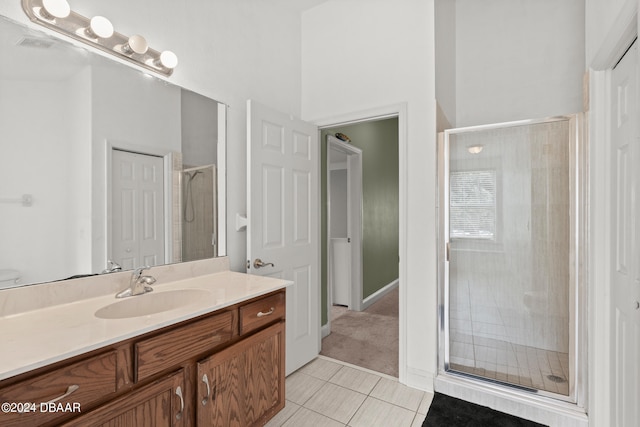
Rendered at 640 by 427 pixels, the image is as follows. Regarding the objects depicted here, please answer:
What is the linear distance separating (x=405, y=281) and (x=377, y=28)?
1983 mm

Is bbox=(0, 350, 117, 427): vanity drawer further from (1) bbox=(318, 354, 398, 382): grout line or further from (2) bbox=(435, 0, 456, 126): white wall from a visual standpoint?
(2) bbox=(435, 0, 456, 126): white wall

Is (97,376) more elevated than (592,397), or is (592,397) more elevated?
(97,376)

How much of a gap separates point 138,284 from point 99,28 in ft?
3.90

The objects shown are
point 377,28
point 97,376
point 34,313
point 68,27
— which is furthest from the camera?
point 377,28

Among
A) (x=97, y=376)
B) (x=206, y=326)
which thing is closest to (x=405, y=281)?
(x=206, y=326)

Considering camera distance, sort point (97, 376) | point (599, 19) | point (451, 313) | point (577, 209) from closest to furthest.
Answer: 1. point (97, 376)
2. point (599, 19)
3. point (577, 209)
4. point (451, 313)

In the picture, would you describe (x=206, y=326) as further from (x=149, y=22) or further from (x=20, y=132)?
(x=149, y=22)

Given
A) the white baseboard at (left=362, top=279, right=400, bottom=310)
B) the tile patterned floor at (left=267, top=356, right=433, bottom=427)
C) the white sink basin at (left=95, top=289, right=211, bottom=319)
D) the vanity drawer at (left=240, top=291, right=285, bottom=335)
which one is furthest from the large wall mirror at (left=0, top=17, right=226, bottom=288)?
the white baseboard at (left=362, top=279, right=400, bottom=310)

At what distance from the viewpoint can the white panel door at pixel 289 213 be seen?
2.03m

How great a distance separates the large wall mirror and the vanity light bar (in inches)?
2.3

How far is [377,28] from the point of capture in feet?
7.84

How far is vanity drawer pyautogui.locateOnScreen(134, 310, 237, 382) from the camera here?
104 centimetres

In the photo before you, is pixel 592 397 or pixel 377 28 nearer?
pixel 592 397

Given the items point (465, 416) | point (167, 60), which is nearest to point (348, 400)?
point (465, 416)
